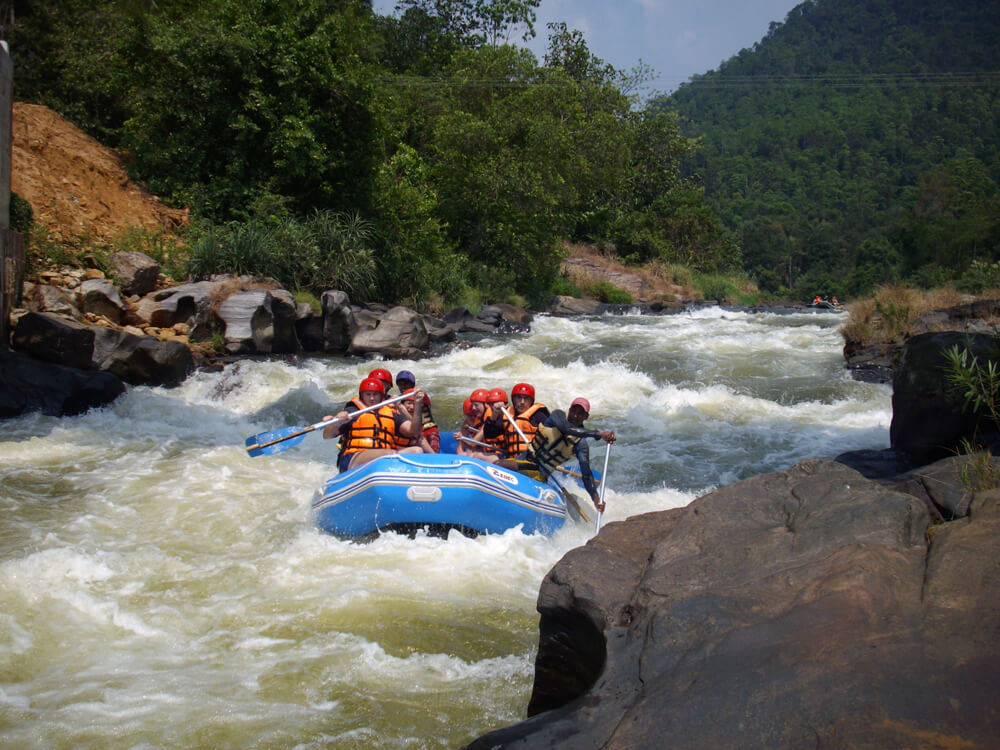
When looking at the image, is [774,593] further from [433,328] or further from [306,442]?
[433,328]

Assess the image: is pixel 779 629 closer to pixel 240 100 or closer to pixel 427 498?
pixel 427 498

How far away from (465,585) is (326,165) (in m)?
13.7

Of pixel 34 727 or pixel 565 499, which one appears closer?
pixel 34 727

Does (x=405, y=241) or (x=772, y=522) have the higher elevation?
(x=405, y=241)

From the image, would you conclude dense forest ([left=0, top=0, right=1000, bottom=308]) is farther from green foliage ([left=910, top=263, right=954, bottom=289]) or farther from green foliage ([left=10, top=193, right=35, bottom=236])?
green foliage ([left=10, top=193, right=35, bottom=236])

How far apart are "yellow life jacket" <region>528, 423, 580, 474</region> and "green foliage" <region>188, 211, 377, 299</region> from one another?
9.30 metres

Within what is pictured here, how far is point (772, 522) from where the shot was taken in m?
3.52

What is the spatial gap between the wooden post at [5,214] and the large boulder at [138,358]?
1.01m

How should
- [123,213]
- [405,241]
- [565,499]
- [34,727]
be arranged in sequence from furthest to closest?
[405,241] → [123,213] → [565,499] → [34,727]

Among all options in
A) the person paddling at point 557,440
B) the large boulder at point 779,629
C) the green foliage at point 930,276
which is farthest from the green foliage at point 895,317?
the green foliage at point 930,276

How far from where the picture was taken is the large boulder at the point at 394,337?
1429cm

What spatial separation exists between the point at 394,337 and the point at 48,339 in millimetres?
5973

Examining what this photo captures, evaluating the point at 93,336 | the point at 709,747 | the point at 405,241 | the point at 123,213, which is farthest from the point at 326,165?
the point at 709,747

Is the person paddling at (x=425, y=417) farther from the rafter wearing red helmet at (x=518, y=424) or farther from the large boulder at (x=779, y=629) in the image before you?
the large boulder at (x=779, y=629)
